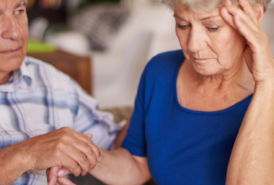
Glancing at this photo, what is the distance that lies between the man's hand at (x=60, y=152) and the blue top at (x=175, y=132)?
9.1 inches

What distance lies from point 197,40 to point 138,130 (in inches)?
17.1

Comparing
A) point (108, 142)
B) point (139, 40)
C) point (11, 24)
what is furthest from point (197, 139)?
point (139, 40)

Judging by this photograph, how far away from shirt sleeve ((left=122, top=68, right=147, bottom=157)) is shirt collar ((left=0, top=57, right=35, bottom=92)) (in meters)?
0.43

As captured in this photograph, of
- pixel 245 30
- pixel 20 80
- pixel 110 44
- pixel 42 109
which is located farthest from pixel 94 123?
pixel 110 44

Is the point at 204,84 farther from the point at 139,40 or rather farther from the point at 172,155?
the point at 139,40

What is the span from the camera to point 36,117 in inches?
44.8

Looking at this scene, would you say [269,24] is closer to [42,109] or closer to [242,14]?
[242,14]

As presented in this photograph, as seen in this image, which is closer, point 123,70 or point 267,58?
point 267,58

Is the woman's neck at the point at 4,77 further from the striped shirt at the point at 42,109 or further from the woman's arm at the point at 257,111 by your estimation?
the woman's arm at the point at 257,111

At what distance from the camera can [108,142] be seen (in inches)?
50.5

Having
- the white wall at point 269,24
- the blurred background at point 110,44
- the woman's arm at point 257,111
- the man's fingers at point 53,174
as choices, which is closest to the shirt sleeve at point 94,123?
the man's fingers at point 53,174

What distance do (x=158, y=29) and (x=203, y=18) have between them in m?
3.01

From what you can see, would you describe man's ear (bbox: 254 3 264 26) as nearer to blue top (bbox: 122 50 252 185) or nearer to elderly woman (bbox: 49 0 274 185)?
elderly woman (bbox: 49 0 274 185)

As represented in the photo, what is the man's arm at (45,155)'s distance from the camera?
84 cm
